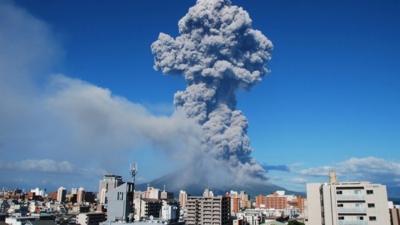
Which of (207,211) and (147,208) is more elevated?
(147,208)

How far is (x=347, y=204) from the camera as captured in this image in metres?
28.9

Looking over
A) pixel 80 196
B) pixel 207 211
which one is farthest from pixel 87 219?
pixel 80 196

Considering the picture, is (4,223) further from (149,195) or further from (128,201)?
(149,195)

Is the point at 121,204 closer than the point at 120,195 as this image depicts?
Yes

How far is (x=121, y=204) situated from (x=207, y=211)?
43.7 meters

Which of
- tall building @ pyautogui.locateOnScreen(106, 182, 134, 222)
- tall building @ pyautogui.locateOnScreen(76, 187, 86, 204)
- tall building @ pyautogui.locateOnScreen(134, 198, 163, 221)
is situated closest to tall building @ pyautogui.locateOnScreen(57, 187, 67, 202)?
tall building @ pyautogui.locateOnScreen(76, 187, 86, 204)

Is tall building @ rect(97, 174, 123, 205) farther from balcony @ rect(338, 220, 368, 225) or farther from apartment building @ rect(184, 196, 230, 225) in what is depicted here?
balcony @ rect(338, 220, 368, 225)

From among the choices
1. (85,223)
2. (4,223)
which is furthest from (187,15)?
(4,223)

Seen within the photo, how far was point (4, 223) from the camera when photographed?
1619 inches

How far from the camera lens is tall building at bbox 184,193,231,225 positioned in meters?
70.0

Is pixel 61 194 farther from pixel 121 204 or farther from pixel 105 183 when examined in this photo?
pixel 121 204

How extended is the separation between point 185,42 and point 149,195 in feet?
143

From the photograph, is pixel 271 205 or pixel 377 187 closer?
pixel 377 187

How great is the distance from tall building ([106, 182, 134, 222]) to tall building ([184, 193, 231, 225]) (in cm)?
4219
